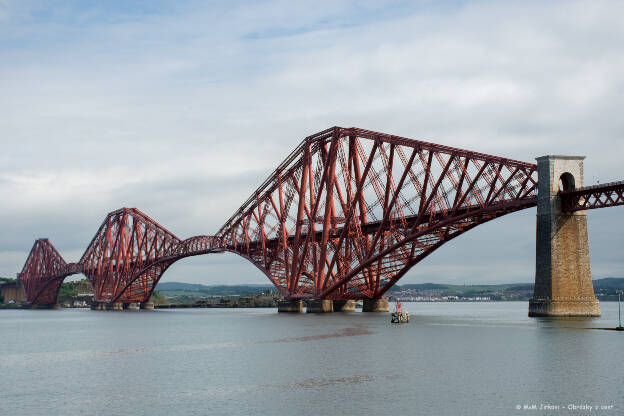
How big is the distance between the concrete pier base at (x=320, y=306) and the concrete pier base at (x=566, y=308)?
4152cm

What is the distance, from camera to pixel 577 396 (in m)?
32.8

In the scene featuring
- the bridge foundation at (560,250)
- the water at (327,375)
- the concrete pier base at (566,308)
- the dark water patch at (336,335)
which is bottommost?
the water at (327,375)

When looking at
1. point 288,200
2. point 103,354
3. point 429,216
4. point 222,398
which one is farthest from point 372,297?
point 222,398

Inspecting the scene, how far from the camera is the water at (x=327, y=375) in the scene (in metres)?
32.3

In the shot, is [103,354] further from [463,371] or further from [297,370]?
[463,371]

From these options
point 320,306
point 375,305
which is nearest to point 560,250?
point 320,306

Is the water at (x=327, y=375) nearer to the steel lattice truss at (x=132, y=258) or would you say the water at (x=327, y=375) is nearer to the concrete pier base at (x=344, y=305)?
the concrete pier base at (x=344, y=305)

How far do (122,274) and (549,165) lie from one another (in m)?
135

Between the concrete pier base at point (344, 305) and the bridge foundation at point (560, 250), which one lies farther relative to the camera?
the concrete pier base at point (344, 305)

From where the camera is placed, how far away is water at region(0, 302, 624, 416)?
106ft

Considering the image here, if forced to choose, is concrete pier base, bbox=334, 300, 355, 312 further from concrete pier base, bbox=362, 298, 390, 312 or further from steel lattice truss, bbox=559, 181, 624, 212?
steel lattice truss, bbox=559, 181, 624, 212

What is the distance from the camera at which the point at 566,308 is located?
72188 millimetres

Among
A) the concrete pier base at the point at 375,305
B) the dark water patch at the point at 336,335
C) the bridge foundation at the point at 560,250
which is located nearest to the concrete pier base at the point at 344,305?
the concrete pier base at the point at 375,305

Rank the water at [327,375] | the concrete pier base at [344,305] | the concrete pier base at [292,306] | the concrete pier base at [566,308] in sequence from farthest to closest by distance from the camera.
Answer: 1. the concrete pier base at [292,306]
2. the concrete pier base at [344,305]
3. the concrete pier base at [566,308]
4. the water at [327,375]
